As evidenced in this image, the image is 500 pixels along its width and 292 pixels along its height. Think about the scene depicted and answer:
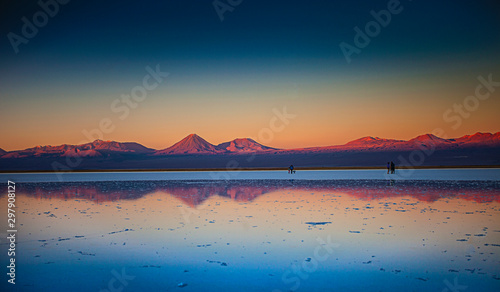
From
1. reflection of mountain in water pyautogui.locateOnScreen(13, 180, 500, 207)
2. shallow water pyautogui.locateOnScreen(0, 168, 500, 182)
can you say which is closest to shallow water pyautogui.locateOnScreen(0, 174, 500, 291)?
reflection of mountain in water pyautogui.locateOnScreen(13, 180, 500, 207)

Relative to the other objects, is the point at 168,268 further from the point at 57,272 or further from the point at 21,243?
the point at 21,243

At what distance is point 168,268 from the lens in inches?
248

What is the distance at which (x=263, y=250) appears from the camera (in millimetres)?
7375

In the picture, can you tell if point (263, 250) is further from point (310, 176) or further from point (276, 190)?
→ point (310, 176)

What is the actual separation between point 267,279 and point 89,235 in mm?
5651

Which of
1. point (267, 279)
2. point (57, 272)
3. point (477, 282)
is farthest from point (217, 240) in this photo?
point (477, 282)

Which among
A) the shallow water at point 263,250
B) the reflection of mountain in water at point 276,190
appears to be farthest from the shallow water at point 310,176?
the shallow water at point 263,250

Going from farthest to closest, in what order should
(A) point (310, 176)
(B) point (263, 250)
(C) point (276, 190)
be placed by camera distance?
(A) point (310, 176) < (C) point (276, 190) < (B) point (263, 250)

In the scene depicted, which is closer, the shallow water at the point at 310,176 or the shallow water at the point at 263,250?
the shallow water at the point at 263,250

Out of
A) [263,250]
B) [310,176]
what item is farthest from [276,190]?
[310,176]

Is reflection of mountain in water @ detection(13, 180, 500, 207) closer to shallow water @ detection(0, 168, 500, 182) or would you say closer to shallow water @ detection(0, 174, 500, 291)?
shallow water @ detection(0, 174, 500, 291)

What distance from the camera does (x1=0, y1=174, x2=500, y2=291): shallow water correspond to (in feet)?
18.2

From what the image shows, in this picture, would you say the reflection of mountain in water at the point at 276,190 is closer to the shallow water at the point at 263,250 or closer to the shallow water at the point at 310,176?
the shallow water at the point at 263,250

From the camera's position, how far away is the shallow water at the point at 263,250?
5.55 metres
